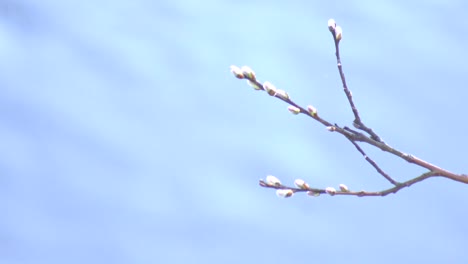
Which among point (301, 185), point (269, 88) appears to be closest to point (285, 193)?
point (301, 185)

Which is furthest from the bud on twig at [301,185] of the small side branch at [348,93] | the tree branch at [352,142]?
the small side branch at [348,93]

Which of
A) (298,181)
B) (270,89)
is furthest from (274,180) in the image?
(270,89)

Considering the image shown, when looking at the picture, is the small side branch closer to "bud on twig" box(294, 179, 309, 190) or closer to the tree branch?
the tree branch

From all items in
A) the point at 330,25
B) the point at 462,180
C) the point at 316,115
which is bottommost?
the point at 462,180

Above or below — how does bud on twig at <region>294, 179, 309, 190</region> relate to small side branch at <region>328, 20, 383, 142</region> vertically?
below

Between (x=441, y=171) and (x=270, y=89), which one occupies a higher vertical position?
(x=270, y=89)

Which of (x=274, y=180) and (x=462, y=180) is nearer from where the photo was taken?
(x=462, y=180)

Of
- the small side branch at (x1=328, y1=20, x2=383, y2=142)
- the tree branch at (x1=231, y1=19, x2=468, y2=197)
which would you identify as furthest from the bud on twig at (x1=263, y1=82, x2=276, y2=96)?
the small side branch at (x1=328, y1=20, x2=383, y2=142)

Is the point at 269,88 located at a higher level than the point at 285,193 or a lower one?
higher

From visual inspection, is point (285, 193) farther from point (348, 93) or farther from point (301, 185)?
→ point (348, 93)

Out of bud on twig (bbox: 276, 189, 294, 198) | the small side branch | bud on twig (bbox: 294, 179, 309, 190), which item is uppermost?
the small side branch

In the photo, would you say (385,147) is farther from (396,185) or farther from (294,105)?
(294,105)
